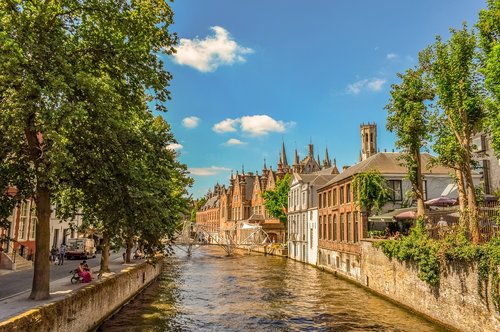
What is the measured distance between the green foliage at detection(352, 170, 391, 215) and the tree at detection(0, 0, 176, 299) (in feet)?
72.2

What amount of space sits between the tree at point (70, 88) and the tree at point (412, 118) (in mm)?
15530

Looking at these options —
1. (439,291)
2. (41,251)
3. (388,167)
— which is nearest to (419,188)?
(439,291)

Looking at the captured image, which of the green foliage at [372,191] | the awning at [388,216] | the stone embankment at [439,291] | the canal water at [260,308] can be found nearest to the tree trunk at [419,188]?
the stone embankment at [439,291]

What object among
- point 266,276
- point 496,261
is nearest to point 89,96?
point 496,261

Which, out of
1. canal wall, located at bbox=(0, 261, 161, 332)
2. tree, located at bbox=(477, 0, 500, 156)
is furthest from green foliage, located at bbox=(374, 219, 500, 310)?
canal wall, located at bbox=(0, 261, 161, 332)

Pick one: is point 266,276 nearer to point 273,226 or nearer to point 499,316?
point 499,316

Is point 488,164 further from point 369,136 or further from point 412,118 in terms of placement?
point 369,136

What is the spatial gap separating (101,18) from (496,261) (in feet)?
52.3

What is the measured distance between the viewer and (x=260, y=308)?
2155 centimetres

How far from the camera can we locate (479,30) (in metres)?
17.5

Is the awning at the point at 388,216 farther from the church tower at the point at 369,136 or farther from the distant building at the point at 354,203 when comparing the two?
the church tower at the point at 369,136

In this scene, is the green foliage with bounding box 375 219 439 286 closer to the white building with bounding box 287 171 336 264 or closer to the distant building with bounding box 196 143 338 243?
the white building with bounding box 287 171 336 264

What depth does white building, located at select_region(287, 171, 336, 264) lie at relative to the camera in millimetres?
46678

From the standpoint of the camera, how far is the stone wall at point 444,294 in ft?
49.0
